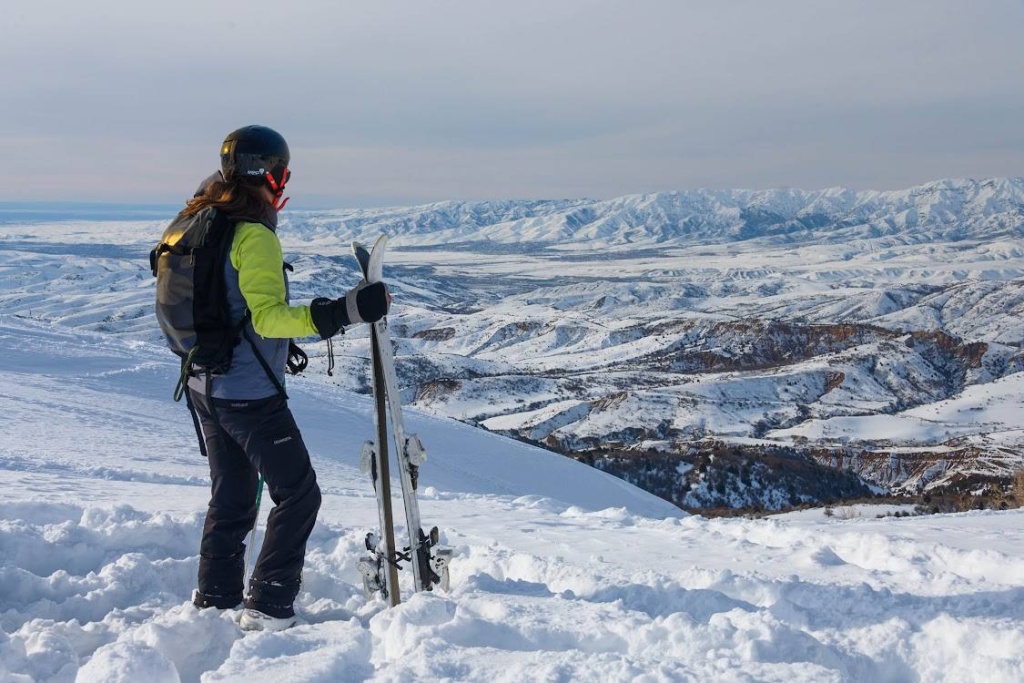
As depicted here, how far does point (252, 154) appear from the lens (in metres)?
3.88

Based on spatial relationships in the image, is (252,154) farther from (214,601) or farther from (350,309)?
(214,601)

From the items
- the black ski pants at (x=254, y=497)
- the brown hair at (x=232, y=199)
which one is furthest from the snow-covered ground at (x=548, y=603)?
the brown hair at (x=232, y=199)

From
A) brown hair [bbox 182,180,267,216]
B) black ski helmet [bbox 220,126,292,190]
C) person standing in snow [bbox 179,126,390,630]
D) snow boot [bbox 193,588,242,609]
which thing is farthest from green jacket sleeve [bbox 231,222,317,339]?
snow boot [bbox 193,588,242,609]

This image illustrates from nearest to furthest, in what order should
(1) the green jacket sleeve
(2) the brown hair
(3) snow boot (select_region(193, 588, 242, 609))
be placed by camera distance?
(1) the green jacket sleeve, (2) the brown hair, (3) snow boot (select_region(193, 588, 242, 609))

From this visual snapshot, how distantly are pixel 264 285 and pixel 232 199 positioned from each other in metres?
0.50

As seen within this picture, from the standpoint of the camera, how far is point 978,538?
17.8 feet

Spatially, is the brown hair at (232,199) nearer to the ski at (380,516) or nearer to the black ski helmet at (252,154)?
the black ski helmet at (252,154)

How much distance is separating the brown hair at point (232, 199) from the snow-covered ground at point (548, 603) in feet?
6.58

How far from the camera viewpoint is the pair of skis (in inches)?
167

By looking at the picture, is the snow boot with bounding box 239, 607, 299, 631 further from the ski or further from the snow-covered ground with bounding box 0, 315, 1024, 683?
the ski

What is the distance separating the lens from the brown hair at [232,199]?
12.4ft

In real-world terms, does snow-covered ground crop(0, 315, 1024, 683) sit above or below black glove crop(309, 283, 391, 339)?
below

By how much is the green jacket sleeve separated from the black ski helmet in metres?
0.36

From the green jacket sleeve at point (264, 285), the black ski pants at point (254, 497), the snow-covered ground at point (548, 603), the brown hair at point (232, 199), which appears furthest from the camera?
the black ski pants at point (254, 497)
